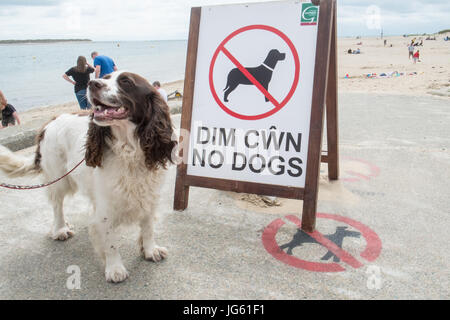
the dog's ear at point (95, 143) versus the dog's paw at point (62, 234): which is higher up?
the dog's ear at point (95, 143)

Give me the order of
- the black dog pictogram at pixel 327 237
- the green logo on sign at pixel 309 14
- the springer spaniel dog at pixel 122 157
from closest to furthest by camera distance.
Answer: the springer spaniel dog at pixel 122 157, the black dog pictogram at pixel 327 237, the green logo on sign at pixel 309 14

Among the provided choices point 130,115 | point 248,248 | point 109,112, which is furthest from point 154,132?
point 248,248

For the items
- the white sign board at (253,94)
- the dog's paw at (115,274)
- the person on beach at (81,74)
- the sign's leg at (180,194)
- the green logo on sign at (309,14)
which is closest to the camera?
the dog's paw at (115,274)

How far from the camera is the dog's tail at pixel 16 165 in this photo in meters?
3.13

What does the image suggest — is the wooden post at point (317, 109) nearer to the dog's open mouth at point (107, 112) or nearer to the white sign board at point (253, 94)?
the white sign board at point (253, 94)

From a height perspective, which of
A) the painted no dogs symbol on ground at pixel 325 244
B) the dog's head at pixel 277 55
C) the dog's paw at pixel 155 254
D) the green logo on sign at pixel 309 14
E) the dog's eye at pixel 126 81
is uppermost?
the green logo on sign at pixel 309 14

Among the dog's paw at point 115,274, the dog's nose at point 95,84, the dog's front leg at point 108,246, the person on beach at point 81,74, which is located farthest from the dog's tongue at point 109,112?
the person on beach at point 81,74

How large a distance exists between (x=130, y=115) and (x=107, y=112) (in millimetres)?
175

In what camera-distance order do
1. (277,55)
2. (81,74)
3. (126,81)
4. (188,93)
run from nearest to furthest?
(126,81)
(277,55)
(188,93)
(81,74)

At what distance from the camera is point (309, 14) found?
310cm

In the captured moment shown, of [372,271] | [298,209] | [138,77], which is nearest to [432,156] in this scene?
[298,209]

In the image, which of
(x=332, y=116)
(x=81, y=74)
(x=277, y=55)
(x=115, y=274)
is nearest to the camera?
(x=115, y=274)

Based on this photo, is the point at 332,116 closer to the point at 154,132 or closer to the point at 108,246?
the point at 154,132
